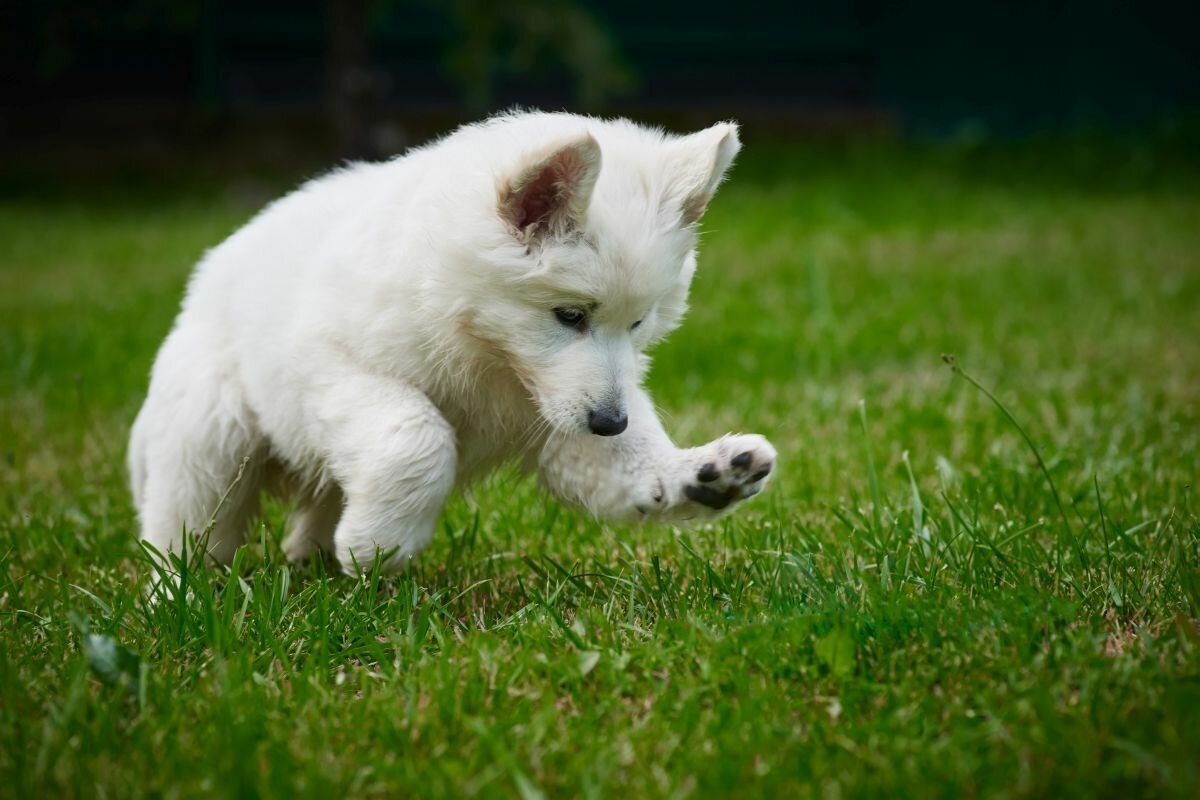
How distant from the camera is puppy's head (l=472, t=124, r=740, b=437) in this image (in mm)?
2637

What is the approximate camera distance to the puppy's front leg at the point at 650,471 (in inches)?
105

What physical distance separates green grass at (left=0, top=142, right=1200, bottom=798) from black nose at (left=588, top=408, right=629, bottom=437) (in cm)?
36

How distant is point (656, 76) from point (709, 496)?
40.1 ft

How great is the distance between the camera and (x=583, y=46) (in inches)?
447

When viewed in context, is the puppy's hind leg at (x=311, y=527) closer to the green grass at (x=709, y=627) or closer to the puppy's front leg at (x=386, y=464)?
the green grass at (x=709, y=627)

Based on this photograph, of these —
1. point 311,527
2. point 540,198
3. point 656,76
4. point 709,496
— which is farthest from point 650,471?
point 656,76

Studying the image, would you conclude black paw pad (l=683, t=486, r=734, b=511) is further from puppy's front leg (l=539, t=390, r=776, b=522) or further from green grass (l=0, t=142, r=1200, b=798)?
green grass (l=0, t=142, r=1200, b=798)

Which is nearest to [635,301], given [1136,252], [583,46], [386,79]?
[1136,252]

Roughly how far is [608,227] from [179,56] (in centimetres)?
1208

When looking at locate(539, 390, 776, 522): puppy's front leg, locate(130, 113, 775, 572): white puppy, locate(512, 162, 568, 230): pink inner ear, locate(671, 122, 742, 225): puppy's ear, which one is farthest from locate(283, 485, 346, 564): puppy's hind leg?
locate(671, 122, 742, 225): puppy's ear

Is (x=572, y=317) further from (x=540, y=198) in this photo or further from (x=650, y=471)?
(x=650, y=471)

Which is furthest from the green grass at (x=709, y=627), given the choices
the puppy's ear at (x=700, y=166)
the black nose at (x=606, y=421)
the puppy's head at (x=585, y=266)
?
the puppy's ear at (x=700, y=166)

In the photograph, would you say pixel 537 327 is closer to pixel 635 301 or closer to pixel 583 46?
pixel 635 301

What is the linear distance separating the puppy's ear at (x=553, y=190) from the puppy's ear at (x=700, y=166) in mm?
307
